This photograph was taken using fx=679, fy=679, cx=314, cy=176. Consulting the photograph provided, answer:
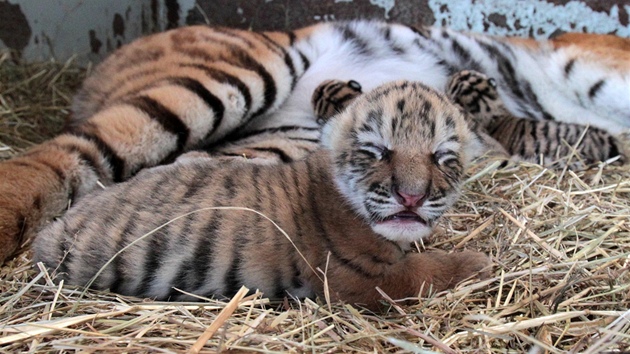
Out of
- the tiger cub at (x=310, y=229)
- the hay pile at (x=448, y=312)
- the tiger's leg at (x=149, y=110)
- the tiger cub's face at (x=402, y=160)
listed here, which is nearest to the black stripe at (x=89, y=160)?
the tiger's leg at (x=149, y=110)

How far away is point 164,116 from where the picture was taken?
2.33 metres

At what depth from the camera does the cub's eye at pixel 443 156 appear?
1.53 metres

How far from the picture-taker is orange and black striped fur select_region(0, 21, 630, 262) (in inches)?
85.1

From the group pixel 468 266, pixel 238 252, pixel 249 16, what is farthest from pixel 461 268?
pixel 249 16

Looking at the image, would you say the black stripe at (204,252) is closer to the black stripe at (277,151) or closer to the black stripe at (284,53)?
the black stripe at (277,151)

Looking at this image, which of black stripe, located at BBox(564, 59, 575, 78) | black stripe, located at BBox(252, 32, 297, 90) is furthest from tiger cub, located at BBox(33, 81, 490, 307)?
black stripe, located at BBox(564, 59, 575, 78)

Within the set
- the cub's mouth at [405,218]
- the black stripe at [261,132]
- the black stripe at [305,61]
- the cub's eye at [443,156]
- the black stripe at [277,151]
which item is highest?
the black stripe at [305,61]

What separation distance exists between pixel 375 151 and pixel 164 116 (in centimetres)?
104

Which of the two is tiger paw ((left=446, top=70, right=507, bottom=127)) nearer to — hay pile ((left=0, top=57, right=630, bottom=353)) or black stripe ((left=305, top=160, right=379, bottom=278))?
hay pile ((left=0, top=57, right=630, bottom=353))

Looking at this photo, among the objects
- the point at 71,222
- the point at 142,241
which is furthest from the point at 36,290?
the point at 142,241

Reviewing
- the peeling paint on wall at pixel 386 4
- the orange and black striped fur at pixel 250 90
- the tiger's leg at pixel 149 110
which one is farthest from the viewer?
the peeling paint on wall at pixel 386 4

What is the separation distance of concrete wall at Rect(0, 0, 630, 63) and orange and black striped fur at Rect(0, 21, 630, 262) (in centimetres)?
21

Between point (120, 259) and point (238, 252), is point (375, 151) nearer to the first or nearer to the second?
point (238, 252)

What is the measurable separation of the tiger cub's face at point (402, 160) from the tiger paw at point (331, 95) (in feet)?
3.01
